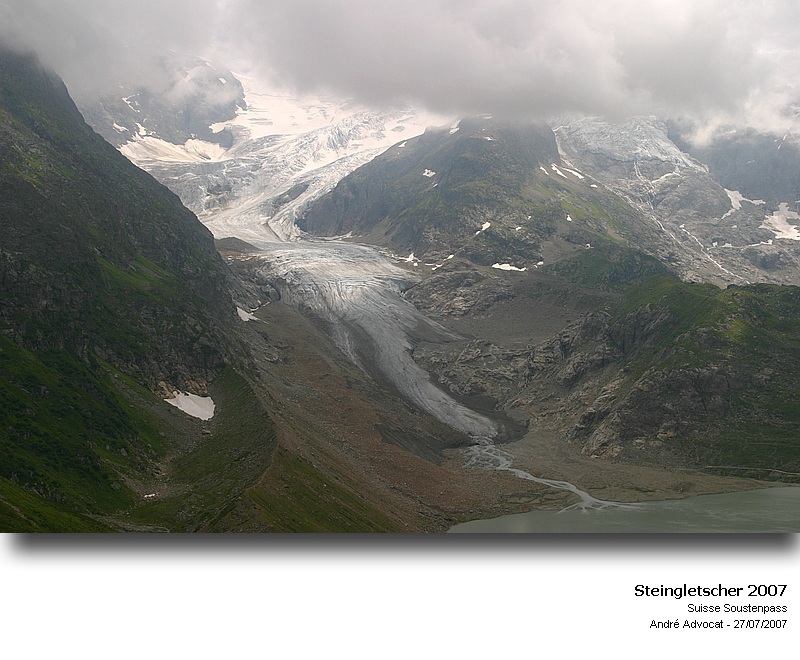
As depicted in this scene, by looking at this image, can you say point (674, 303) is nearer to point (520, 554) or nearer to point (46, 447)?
point (520, 554)

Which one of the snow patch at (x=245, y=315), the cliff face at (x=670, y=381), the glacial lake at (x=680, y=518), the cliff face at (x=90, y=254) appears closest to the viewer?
the glacial lake at (x=680, y=518)

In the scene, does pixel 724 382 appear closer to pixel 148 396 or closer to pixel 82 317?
pixel 148 396

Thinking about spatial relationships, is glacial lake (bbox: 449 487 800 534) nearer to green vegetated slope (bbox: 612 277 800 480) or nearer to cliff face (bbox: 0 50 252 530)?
green vegetated slope (bbox: 612 277 800 480)

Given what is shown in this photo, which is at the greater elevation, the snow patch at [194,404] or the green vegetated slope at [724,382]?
the green vegetated slope at [724,382]

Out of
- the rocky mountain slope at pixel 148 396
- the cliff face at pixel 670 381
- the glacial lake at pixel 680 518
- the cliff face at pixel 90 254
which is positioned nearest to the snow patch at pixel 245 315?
the cliff face at pixel 90 254

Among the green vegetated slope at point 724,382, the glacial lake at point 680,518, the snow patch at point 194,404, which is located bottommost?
the glacial lake at point 680,518

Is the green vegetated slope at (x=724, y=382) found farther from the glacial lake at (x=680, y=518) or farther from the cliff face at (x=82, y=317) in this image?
the cliff face at (x=82, y=317)

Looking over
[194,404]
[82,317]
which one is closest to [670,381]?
[194,404]

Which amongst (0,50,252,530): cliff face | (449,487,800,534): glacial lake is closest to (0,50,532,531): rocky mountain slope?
(0,50,252,530): cliff face
